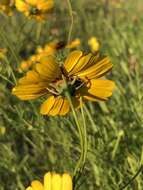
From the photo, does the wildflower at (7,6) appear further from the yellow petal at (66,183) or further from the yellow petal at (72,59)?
the yellow petal at (66,183)

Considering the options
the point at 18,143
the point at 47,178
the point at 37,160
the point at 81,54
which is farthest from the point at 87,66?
the point at 18,143

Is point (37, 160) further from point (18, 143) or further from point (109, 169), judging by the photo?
point (109, 169)

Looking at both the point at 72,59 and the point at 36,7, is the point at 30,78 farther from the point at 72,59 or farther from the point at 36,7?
the point at 36,7

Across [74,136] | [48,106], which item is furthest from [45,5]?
[48,106]

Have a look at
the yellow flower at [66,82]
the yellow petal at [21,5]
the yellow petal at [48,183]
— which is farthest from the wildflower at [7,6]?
the yellow petal at [48,183]

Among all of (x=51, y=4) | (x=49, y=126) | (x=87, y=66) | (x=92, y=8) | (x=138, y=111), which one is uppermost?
→ (x=87, y=66)
